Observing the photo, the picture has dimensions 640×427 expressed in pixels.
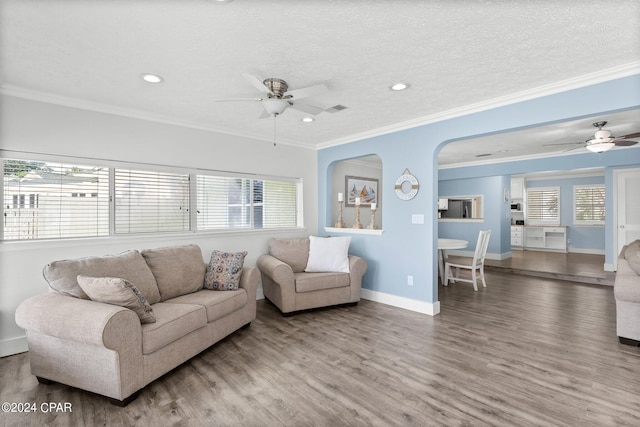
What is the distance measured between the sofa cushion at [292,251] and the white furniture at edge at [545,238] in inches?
332

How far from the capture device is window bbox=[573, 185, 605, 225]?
28.6ft

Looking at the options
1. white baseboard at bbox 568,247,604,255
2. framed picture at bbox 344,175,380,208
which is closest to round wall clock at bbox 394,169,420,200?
framed picture at bbox 344,175,380,208

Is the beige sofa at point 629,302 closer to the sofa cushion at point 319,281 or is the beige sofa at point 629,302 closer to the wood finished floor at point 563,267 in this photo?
the sofa cushion at point 319,281

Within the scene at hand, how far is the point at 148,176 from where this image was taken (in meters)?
3.78

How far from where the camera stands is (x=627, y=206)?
240 inches

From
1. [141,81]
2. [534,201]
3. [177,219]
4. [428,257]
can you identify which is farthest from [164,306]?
[534,201]

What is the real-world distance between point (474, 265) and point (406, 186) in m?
2.04

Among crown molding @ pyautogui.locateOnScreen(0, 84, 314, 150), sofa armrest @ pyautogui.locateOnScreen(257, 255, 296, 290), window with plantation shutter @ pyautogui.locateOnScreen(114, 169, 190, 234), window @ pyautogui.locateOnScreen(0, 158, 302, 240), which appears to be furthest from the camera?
sofa armrest @ pyautogui.locateOnScreen(257, 255, 296, 290)

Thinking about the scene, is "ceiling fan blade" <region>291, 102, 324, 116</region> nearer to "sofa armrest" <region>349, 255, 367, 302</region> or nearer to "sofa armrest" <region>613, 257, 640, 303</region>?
"sofa armrest" <region>349, 255, 367, 302</region>

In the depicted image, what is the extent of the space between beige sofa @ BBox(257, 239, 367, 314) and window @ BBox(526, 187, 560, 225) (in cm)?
817

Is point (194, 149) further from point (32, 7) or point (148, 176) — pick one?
point (32, 7)

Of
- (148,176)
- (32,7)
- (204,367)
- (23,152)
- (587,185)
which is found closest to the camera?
(32,7)

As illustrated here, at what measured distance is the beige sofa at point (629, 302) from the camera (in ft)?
9.45

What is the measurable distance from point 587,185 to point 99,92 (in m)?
11.3
